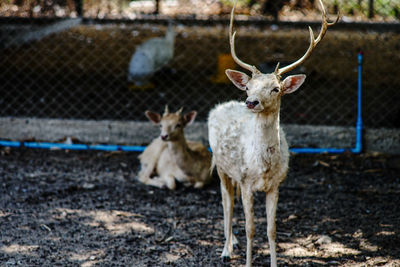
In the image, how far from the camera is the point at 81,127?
624 cm

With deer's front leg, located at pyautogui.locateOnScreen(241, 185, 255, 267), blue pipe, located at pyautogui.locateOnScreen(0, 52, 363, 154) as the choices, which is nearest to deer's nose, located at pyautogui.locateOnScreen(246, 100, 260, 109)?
deer's front leg, located at pyautogui.locateOnScreen(241, 185, 255, 267)

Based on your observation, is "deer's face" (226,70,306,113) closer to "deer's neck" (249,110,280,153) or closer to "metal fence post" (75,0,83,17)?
"deer's neck" (249,110,280,153)

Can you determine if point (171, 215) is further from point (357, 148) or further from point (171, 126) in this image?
point (357, 148)

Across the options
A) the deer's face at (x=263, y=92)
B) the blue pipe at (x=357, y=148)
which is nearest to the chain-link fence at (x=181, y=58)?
the blue pipe at (x=357, y=148)

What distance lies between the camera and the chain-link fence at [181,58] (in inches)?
276

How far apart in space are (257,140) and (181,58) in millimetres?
5948

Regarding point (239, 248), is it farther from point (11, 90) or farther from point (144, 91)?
point (11, 90)

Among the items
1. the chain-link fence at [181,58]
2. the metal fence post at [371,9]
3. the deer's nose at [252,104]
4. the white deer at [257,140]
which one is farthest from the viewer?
the metal fence post at [371,9]

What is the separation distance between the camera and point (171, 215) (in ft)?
14.9

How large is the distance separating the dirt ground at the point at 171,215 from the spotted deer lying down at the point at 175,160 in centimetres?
12

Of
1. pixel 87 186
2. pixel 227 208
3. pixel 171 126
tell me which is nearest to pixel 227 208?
pixel 227 208

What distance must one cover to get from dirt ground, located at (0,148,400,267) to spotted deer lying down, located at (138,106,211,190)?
0.12 m

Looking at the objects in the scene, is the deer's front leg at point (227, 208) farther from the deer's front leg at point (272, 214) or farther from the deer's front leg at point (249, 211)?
the deer's front leg at point (272, 214)

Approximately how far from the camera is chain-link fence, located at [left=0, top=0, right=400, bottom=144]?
23.0 ft
